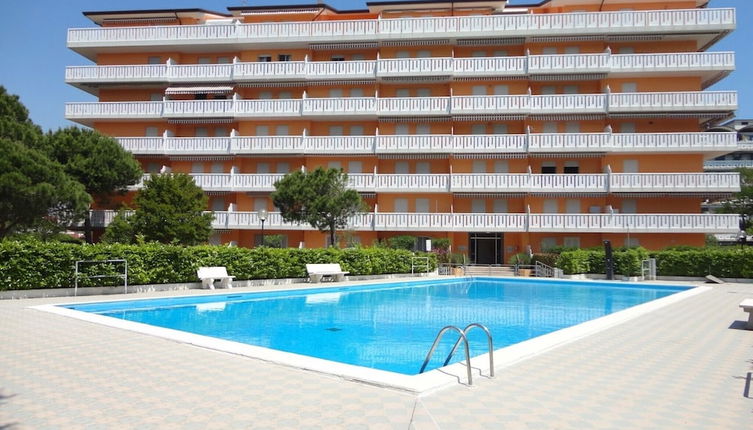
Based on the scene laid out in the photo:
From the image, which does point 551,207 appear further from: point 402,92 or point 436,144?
point 402,92

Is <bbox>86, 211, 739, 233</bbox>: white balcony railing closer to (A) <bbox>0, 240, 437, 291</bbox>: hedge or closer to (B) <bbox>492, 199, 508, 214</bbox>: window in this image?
(B) <bbox>492, 199, 508, 214</bbox>: window

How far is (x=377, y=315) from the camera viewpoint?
1435 centimetres

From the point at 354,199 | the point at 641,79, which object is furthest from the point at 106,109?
the point at 641,79

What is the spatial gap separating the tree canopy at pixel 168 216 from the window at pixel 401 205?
40.8 feet

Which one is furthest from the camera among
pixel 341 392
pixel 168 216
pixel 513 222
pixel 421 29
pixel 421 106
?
pixel 421 29

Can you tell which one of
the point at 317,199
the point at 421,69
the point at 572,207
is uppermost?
the point at 421,69

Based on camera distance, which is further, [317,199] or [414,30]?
[414,30]

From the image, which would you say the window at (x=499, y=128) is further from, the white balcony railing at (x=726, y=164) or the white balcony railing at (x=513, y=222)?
the white balcony railing at (x=726, y=164)

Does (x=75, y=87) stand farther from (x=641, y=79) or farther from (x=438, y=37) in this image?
(x=641, y=79)

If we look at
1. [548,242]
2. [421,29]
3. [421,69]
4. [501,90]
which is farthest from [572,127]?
[421,29]

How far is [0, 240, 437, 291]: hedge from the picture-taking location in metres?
14.7

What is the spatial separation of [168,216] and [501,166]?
20.4 meters

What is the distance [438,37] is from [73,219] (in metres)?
23.7

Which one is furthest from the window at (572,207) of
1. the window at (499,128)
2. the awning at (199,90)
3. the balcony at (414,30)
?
the awning at (199,90)
